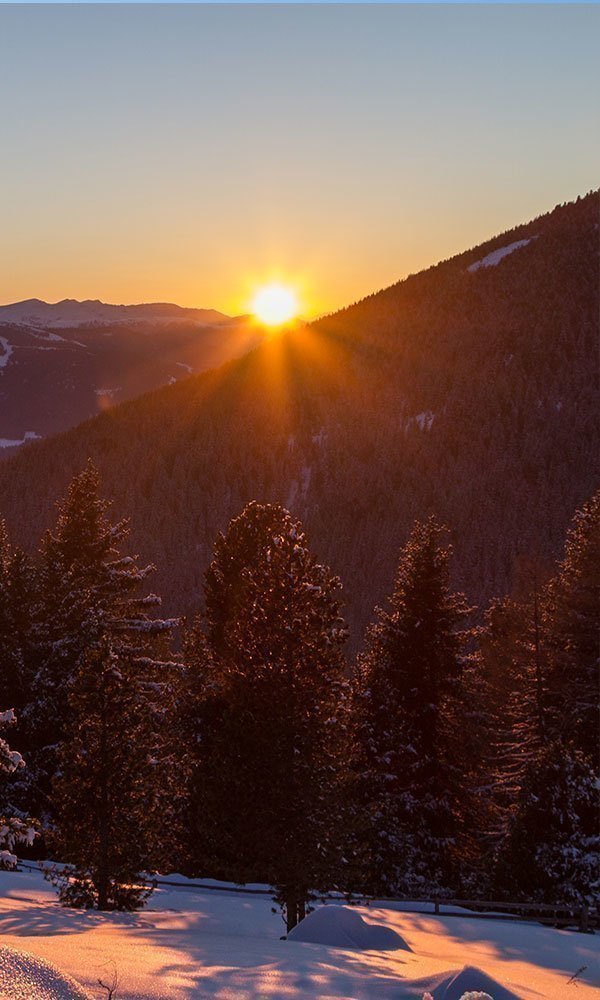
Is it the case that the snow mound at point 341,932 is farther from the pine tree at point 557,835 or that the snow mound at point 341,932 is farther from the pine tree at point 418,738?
the pine tree at point 418,738

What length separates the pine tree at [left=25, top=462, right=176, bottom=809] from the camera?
33156mm

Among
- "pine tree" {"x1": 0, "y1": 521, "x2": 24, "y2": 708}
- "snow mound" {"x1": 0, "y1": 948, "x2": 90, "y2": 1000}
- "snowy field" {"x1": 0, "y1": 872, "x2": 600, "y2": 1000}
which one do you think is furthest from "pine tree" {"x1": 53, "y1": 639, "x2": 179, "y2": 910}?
"snow mound" {"x1": 0, "y1": 948, "x2": 90, "y2": 1000}

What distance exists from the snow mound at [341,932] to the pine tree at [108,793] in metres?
6.39

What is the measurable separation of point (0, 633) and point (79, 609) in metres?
3.15

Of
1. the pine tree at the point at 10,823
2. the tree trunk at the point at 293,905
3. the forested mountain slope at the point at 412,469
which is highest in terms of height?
→ the forested mountain slope at the point at 412,469

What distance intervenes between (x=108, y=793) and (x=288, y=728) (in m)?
4.28

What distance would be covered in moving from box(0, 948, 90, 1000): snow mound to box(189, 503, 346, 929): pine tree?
15.3 m

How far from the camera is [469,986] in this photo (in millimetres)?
11250

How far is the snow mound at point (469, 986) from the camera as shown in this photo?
11.1 m

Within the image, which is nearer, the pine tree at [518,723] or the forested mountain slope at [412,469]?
the pine tree at [518,723]

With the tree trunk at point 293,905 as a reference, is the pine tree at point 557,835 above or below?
above

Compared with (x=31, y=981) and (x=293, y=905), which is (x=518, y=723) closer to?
(x=293, y=905)

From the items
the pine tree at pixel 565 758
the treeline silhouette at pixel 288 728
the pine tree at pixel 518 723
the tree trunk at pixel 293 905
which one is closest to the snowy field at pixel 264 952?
the tree trunk at pixel 293 905

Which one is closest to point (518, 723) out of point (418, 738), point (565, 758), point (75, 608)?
point (418, 738)
